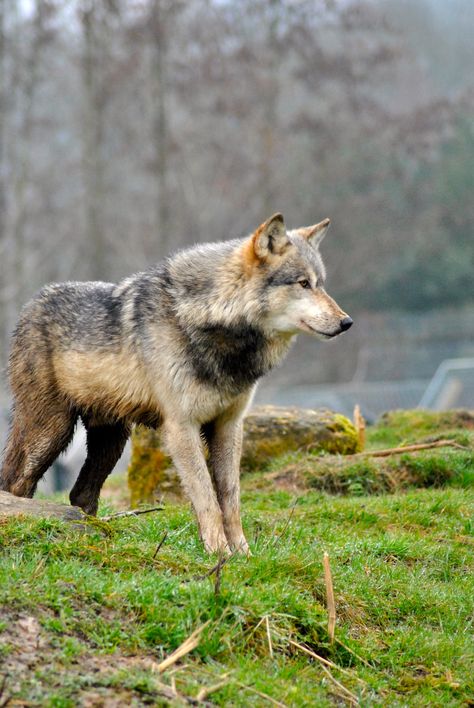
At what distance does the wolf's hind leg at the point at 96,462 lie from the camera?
7.21m

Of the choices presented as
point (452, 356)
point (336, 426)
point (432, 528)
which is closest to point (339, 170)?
point (452, 356)

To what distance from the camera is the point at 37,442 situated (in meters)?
6.86

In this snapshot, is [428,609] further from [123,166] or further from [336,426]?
[123,166]

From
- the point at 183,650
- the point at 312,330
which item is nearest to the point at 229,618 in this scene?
the point at 183,650

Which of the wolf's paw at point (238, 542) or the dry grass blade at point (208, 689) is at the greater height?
the dry grass blade at point (208, 689)

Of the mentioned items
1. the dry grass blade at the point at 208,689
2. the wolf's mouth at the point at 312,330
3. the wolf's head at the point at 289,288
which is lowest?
the dry grass blade at the point at 208,689

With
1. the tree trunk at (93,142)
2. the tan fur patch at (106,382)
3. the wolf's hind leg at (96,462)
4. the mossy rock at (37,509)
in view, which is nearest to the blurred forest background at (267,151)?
the tree trunk at (93,142)

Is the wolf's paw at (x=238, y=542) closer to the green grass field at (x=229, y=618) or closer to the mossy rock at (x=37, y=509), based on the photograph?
the green grass field at (x=229, y=618)

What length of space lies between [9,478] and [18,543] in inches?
78.0

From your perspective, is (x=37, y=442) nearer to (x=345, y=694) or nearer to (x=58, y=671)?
(x=58, y=671)

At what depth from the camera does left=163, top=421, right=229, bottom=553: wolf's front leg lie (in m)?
6.05

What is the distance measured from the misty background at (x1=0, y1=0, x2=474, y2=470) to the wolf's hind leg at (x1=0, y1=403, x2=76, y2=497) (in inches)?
346

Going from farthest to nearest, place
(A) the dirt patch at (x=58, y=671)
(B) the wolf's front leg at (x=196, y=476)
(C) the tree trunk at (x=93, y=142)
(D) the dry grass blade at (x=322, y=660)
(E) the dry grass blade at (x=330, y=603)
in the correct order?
(C) the tree trunk at (x=93, y=142), (B) the wolf's front leg at (x=196, y=476), (E) the dry grass blade at (x=330, y=603), (D) the dry grass blade at (x=322, y=660), (A) the dirt patch at (x=58, y=671)

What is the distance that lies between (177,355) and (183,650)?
2.48 meters
